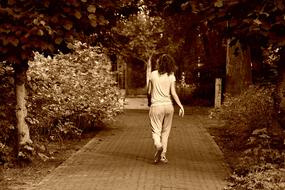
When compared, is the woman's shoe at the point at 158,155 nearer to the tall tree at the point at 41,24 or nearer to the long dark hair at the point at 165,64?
the long dark hair at the point at 165,64

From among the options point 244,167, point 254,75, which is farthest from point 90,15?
point 254,75

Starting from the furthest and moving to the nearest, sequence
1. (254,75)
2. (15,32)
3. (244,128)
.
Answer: (254,75) < (244,128) < (15,32)

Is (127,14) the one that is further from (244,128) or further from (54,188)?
(54,188)

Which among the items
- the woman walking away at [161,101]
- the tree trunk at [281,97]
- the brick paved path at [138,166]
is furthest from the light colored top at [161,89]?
the tree trunk at [281,97]

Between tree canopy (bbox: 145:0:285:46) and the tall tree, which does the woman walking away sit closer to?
tree canopy (bbox: 145:0:285:46)

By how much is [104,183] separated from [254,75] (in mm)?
18094

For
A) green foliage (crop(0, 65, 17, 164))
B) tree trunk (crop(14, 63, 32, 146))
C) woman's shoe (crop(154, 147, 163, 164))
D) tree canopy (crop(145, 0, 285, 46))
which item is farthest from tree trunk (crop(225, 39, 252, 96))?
tree trunk (crop(14, 63, 32, 146))

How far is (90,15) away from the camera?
385 inches

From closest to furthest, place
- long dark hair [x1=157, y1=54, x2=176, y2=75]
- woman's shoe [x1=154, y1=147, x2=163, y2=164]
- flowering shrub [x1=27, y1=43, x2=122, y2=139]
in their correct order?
1. woman's shoe [x1=154, y1=147, x2=163, y2=164]
2. long dark hair [x1=157, y1=54, x2=176, y2=75]
3. flowering shrub [x1=27, y1=43, x2=122, y2=139]

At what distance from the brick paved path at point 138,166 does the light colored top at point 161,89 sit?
116 centimetres

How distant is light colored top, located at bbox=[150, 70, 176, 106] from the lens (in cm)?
1123

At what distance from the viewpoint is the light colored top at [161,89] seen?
36.8 feet

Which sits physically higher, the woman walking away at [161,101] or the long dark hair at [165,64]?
the long dark hair at [165,64]

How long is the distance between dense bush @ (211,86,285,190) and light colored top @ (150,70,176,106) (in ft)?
5.63
